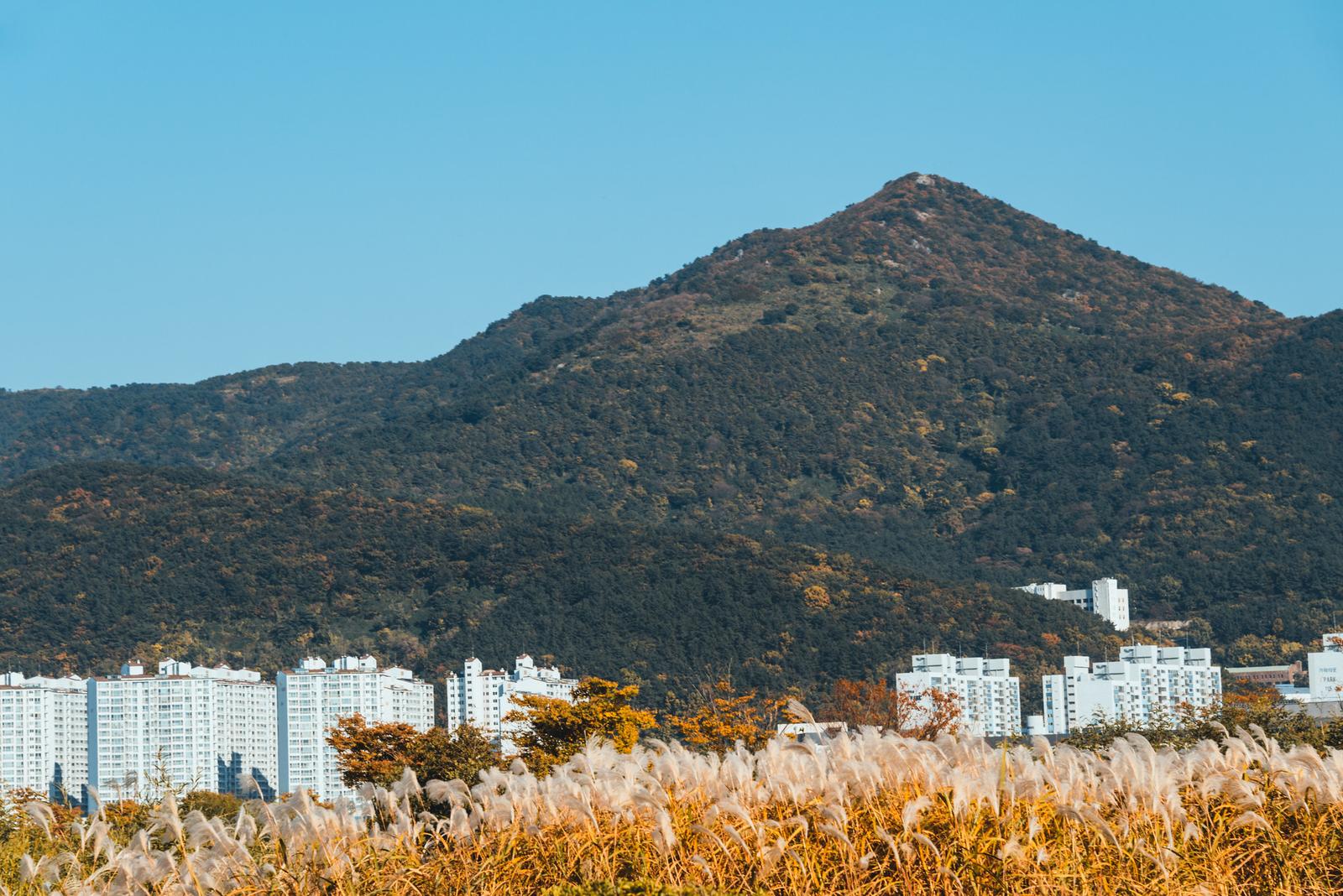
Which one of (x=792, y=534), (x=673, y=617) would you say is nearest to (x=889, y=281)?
(x=792, y=534)

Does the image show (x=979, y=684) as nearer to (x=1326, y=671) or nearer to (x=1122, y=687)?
(x=1122, y=687)

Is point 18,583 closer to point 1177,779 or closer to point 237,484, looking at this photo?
point 237,484

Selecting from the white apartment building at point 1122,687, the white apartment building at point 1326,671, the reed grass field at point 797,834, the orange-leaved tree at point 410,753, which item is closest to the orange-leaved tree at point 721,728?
the orange-leaved tree at point 410,753

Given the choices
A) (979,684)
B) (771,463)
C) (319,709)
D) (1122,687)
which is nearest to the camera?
(319,709)

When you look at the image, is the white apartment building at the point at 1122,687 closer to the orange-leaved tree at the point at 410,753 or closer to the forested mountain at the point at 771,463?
the forested mountain at the point at 771,463

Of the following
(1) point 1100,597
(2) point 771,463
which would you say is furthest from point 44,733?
(2) point 771,463

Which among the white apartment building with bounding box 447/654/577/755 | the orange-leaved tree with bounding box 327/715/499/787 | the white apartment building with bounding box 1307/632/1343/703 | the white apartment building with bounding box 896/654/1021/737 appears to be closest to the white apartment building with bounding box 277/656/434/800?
the white apartment building with bounding box 447/654/577/755
